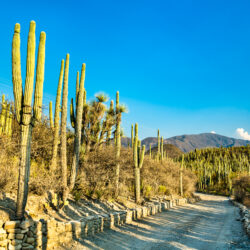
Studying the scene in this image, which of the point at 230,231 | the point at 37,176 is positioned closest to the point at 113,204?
the point at 37,176

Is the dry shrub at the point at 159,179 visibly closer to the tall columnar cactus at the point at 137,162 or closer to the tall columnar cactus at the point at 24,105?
the tall columnar cactus at the point at 137,162

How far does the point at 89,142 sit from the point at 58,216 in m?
5.51

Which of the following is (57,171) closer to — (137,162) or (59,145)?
(59,145)

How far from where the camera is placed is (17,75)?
632 centimetres

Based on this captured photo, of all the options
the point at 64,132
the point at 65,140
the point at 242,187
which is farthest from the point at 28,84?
the point at 242,187

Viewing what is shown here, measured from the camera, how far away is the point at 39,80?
683 centimetres

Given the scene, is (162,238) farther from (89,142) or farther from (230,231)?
(89,142)

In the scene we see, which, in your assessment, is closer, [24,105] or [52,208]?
[24,105]

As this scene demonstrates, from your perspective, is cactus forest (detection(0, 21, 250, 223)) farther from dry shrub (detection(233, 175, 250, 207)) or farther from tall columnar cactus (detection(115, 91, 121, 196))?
dry shrub (detection(233, 175, 250, 207))

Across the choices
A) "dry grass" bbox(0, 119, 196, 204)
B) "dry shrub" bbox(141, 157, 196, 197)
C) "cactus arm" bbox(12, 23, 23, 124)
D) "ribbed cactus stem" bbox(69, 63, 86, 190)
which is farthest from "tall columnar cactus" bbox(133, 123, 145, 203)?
"cactus arm" bbox(12, 23, 23, 124)

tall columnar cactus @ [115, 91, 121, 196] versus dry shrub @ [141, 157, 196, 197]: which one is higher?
tall columnar cactus @ [115, 91, 121, 196]

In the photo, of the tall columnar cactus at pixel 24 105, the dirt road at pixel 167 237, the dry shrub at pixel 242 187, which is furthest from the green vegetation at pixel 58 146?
the dry shrub at pixel 242 187

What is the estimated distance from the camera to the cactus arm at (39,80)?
6672 millimetres

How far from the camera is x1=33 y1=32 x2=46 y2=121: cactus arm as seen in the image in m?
6.67
